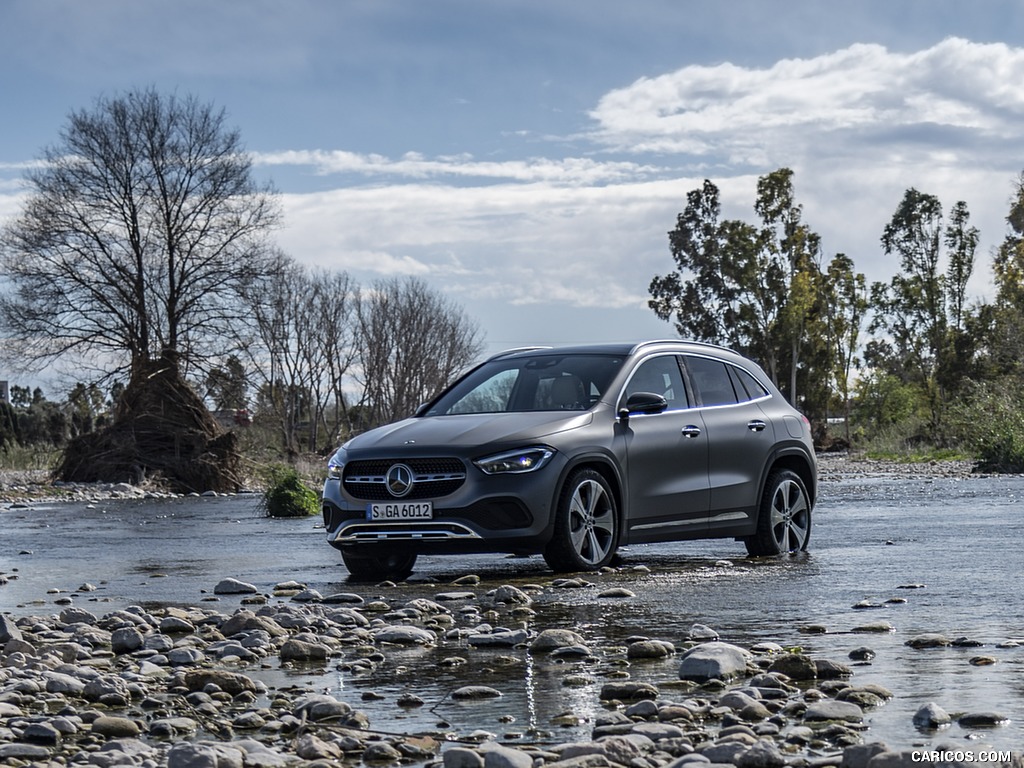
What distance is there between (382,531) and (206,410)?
2462cm

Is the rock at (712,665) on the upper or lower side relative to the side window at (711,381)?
lower

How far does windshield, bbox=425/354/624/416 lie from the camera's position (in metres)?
11.0

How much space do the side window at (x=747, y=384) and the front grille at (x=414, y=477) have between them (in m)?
3.15

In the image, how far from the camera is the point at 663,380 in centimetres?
1155

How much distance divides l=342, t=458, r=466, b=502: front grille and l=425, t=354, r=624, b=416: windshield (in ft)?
3.37

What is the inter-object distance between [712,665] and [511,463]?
4.58 m

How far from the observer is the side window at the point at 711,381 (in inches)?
465

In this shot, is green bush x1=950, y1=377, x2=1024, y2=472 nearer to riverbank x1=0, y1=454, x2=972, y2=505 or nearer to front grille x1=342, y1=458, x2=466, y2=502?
riverbank x1=0, y1=454, x2=972, y2=505

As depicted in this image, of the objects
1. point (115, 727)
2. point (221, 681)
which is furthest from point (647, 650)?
point (115, 727)

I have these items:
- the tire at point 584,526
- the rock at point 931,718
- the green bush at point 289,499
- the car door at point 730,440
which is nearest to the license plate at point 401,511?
the tire at point 584,526

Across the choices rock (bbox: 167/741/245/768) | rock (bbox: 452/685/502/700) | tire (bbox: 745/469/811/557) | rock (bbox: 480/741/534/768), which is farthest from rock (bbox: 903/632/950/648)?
tire (bbox: 745/469/811/557)

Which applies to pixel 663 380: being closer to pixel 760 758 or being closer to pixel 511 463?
pixel 511 463

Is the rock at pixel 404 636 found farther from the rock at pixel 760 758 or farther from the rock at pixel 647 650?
the rock at pixel 760 758

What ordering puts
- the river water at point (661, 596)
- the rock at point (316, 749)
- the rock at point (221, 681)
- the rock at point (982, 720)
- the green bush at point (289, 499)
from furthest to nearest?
the green bush at point (289, 499) < the rock at point (221, 681) < the river water at point (661, 596) < the rock at point (982, 720) < the rock at point (316, 749)
